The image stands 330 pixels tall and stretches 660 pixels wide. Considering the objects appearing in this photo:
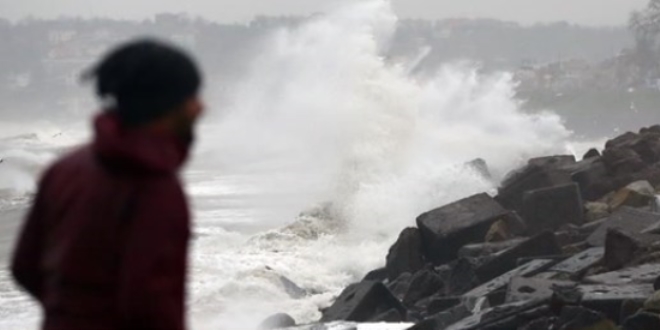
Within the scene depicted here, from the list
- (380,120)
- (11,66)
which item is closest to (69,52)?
(11,66)

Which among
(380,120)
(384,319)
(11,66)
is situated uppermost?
(11,66)

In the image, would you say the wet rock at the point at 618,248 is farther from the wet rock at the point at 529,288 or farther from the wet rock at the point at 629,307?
the wet rock at the point at 629,307

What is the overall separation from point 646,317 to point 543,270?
10.3 ft

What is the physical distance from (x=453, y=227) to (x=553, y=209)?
1.37 meters

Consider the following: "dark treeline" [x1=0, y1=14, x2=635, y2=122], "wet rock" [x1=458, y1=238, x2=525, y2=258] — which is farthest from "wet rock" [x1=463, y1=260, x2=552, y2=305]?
"dark treeline" [x1=0, y1=14, x2=635, y2=122]

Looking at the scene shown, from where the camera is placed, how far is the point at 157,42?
9.50ft

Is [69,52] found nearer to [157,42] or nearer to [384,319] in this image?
[384,319]

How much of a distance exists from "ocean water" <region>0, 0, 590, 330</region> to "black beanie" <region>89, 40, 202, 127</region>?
18.5ft

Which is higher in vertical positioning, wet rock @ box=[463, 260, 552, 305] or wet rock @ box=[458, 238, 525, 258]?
wet rock @ box=[458, 238, 525, 258]

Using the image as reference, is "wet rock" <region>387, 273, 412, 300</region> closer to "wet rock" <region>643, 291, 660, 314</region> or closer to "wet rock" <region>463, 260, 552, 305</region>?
"wet rock" <region>463, 260, 552, 305</region>

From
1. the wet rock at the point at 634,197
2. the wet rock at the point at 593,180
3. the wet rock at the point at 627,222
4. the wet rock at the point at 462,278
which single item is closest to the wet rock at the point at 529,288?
the wet rock at the point at 462,278

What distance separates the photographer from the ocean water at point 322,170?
1648 cm

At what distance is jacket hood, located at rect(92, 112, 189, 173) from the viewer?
2.73m

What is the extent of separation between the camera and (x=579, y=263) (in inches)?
479
